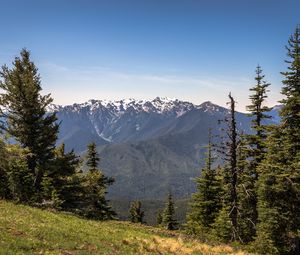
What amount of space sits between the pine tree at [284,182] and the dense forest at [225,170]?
78mm

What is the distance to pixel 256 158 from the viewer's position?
4000 centimetres

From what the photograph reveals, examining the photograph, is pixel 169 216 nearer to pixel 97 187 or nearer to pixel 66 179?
pixel 97 187

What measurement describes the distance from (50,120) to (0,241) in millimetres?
25721

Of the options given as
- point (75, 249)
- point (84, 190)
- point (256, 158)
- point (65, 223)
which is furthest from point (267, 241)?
point (84, 190)

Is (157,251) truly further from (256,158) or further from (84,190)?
(84,190)

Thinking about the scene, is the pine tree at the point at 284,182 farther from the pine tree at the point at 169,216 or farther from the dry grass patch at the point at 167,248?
the pine tree at the point at 169,216

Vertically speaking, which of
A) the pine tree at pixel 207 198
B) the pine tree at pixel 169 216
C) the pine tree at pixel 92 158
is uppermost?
the pine tree at pixel 92 158

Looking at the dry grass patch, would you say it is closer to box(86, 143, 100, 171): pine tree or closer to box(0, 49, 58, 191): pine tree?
box(0, 49, 58, 191): pine tree

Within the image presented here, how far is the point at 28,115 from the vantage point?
4184 centimetres

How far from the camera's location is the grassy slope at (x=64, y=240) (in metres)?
18.7

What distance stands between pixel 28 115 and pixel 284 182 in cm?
2656

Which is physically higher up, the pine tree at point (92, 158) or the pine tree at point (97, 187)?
the pine tree at point (92, 158)

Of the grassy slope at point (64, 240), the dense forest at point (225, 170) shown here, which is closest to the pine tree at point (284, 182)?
the dense forest at point (225, 170)

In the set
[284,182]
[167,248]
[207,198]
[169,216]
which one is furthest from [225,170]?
[169,216]
